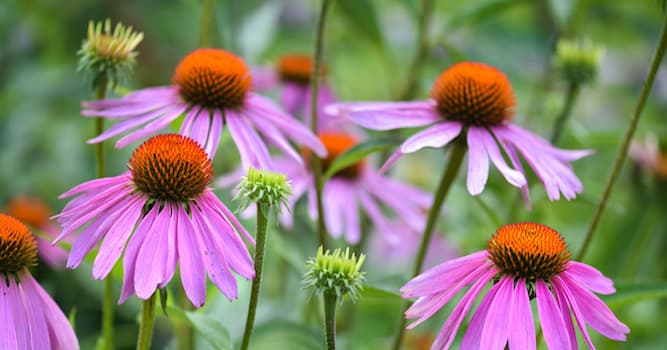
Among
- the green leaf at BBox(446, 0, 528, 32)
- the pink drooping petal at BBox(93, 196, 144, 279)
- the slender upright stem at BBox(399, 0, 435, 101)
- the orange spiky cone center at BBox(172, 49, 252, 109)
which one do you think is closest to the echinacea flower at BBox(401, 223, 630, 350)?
the pink drooping petal at BBox(93, 196, 144, 279)

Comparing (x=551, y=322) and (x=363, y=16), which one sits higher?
(x=363, y=16)

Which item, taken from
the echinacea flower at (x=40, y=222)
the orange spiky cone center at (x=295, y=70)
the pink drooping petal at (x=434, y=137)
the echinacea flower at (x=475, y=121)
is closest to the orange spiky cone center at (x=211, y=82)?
the echinacea flower at (x=475, y=121)

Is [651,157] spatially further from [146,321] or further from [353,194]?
[146,321]

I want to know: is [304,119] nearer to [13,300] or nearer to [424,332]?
[424,332]

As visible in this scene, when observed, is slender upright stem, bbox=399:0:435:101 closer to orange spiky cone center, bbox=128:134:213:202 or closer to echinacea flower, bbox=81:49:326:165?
echinacea flower, bbox=81:49:326:165

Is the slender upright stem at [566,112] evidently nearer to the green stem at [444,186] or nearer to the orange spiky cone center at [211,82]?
the green stem at [444,186]

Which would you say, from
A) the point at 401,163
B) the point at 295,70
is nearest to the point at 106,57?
the point at 295,70

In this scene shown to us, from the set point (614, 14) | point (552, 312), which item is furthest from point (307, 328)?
point (614, 14)
